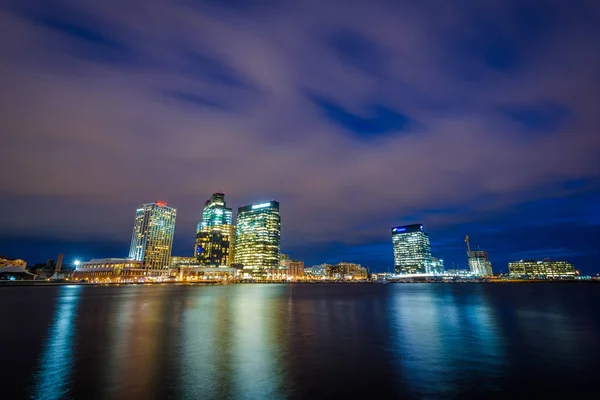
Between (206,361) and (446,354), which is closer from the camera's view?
(206,361)

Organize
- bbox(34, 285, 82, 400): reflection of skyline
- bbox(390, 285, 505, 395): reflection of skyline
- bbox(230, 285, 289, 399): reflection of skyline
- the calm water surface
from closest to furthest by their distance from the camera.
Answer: bbox(34, 285, 82, 400): reflection of skyline → bbox(230, 285, 289, 399): reflection of skyline → the calm water surface → bbox(390, 285, 505, 395): reflection of skyline

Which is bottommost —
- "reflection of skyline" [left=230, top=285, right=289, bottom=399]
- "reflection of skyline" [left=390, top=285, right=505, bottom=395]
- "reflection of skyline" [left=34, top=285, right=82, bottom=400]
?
"reflection of skyline" [left=390, top=285, right=505, bottom=395]

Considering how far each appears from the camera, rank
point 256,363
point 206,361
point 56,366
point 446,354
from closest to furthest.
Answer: point 56,366, point 256,363, point 206,361, point 446,354

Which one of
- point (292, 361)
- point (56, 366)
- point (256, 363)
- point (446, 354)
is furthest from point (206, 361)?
point (446, 354)

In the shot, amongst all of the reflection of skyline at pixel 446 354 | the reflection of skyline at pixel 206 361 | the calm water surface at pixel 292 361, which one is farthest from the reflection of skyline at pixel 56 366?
the reflection of skyline at pixel 446 354

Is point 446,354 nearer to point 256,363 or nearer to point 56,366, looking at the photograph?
point 256,363

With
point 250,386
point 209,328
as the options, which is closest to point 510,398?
point 250,386

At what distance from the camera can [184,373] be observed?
765 inches

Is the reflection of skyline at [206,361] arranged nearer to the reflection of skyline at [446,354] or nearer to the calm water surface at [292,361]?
the calm water surface at [292,361]

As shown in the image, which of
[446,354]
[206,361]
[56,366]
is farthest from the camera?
[446,354]

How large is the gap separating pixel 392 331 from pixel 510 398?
20.0m

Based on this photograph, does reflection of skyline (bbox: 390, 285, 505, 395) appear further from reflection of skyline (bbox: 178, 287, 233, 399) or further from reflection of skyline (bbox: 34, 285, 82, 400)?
reflection of skyline (bbox: 34, 285, 82, 400)

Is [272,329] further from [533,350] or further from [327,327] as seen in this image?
[533,350]

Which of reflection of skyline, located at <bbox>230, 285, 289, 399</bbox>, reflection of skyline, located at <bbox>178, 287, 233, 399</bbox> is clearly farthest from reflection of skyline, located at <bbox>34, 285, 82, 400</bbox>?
reflection of skyline, located at <bbox>230, 285, 289, 399</bbox>
